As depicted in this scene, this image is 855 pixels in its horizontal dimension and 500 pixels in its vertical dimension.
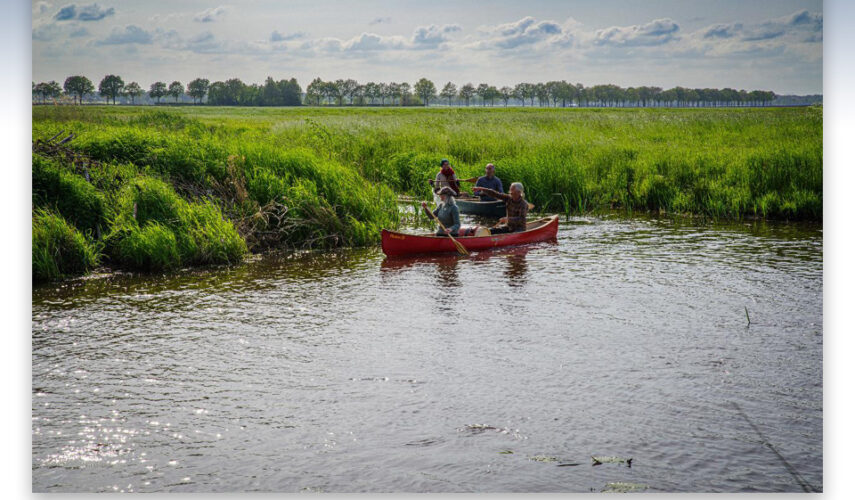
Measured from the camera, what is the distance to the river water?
468 cm

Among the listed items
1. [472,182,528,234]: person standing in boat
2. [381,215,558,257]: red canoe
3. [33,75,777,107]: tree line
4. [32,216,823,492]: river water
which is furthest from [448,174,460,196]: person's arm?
[32,216,823,492]: river water

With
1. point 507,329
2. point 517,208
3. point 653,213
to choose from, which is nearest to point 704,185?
point 653,213

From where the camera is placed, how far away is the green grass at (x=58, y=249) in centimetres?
942

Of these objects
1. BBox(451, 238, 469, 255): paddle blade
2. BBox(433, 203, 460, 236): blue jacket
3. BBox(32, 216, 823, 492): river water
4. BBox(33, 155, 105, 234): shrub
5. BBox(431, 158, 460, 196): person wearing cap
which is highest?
BBox(431, 158, 460, 196): person wearing cap

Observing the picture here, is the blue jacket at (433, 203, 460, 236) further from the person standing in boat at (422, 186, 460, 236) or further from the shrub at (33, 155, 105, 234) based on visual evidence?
the shrub at (33, 155, 105, 234)

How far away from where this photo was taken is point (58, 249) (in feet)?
31.9

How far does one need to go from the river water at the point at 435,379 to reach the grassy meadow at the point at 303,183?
75cm

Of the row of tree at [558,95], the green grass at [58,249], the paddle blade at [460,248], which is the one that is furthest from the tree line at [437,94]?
the paddle blade at [460,248]

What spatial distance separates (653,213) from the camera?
15.4m

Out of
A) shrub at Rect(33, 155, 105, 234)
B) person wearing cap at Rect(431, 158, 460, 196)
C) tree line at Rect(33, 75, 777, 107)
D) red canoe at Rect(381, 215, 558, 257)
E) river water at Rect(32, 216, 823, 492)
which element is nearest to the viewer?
river water at Rect(32, 216, 823, 492)

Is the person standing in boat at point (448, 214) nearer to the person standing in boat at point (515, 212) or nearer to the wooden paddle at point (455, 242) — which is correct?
the wooden paddle at point (455, 242)

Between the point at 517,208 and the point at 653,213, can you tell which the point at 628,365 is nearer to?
the point at 517,208

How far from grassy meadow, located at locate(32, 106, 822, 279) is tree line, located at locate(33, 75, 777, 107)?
0.50m

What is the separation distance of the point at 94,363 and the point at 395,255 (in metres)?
5.53
